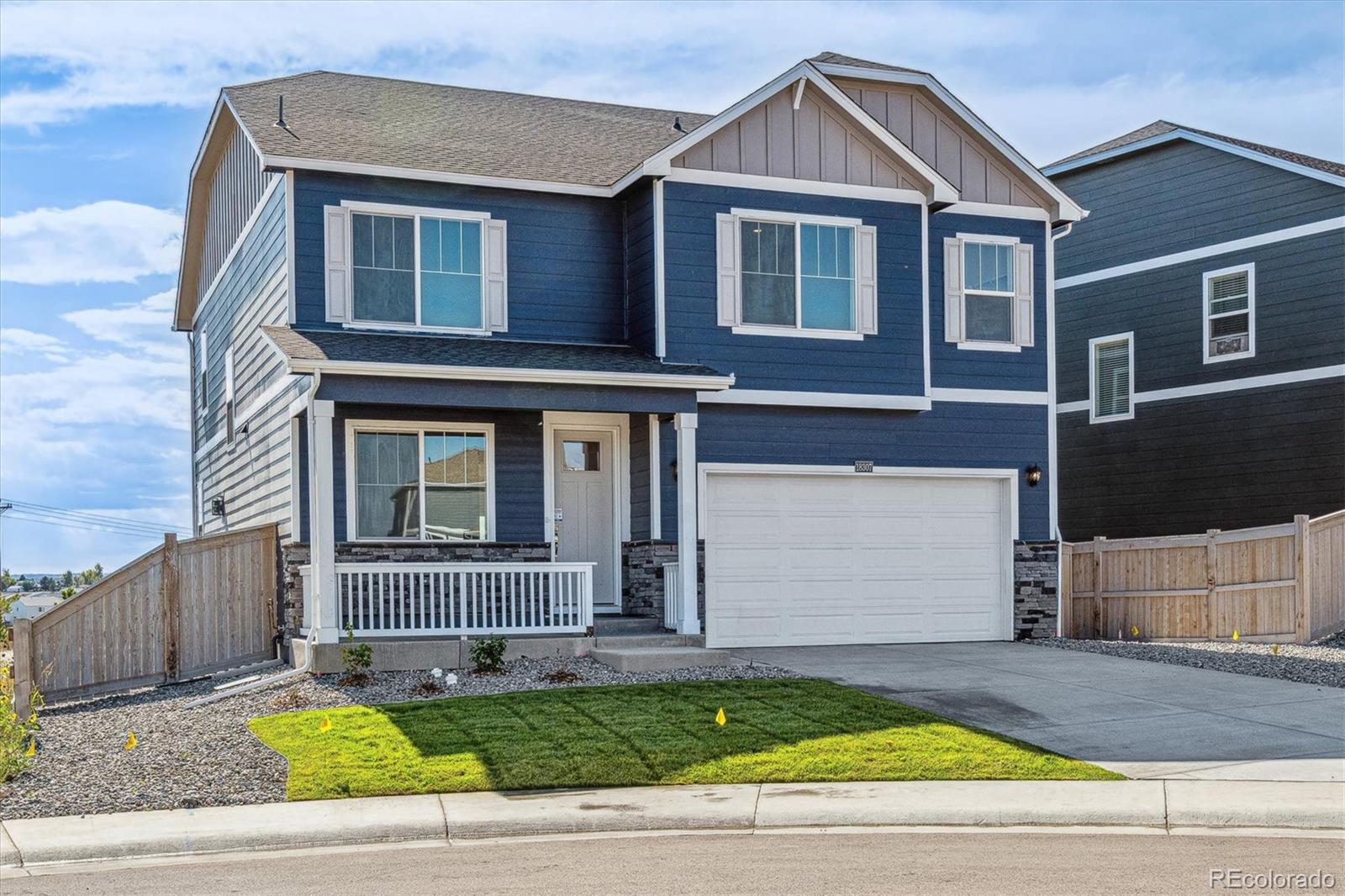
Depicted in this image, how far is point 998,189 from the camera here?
742 inches

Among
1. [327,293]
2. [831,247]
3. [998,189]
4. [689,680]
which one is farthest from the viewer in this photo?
[998,189]

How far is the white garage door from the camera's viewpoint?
17.1 m

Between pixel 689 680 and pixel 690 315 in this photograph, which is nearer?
pixel 689 680

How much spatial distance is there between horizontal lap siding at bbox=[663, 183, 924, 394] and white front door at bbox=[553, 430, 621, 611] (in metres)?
1.70

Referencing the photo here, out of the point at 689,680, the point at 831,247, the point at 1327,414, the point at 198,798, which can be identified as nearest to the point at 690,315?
the point at 831,247

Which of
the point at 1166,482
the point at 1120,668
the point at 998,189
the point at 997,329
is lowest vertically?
the point at 1120,668

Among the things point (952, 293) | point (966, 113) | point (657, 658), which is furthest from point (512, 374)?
point (966, 113)

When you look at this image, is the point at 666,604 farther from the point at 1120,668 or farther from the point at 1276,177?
the point at 1276,177

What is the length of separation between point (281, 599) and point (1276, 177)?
52.9 feet

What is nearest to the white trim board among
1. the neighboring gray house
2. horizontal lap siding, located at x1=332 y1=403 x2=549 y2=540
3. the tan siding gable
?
the neighboring gray house

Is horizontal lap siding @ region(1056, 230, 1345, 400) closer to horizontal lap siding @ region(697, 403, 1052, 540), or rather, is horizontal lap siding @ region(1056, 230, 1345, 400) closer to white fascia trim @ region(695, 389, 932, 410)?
horizontal lap siding @ region(697, 403, 1052, 540)

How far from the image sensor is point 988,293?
1858cm

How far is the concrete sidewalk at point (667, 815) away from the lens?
8.45 meters

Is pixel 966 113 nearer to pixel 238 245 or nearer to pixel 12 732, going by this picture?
pixel 238 245
